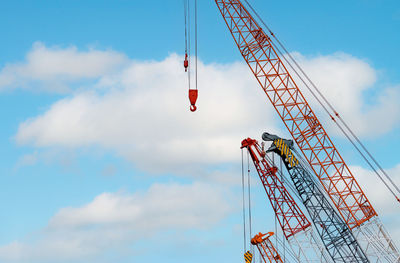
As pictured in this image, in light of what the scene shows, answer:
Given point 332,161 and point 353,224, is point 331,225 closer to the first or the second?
point 353,224

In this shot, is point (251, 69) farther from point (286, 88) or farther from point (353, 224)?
point (353, 224)

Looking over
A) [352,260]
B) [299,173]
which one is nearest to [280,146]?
[299,173]

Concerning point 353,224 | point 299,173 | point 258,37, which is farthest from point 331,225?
point 258,37

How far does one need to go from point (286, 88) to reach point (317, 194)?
1627cm

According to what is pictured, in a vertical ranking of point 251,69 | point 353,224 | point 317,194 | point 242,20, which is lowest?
point 353,224

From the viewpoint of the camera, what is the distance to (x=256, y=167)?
86438mm

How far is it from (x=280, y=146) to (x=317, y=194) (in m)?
8.81

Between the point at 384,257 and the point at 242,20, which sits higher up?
the point at 242,20

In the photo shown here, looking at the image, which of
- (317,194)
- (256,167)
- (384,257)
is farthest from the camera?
(256,167)

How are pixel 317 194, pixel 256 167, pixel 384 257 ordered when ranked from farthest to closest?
pixel 256 167
pixel 317 194
pixel 384 257

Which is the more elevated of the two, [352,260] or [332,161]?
[332,161]

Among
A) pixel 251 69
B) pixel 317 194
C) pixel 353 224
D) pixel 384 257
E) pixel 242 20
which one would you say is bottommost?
pixel 384 257

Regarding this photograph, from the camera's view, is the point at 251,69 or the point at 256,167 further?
the point at 256,167

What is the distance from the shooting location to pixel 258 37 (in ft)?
261
